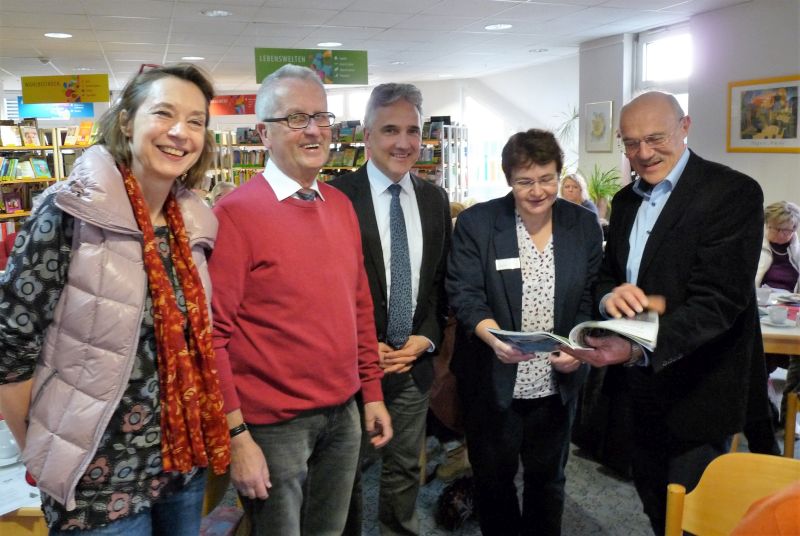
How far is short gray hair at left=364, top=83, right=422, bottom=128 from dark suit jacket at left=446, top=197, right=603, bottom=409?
453 mm

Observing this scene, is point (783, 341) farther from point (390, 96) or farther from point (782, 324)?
point (390, 96)

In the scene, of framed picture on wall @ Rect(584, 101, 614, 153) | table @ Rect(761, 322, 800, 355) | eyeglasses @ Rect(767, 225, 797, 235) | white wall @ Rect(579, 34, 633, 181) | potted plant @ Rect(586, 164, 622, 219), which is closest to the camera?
table @ Rect(761, 322, 800, 355)

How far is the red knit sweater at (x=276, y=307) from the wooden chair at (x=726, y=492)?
0.85 meters

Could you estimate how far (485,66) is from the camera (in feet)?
37.9

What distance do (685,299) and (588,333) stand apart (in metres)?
0.28

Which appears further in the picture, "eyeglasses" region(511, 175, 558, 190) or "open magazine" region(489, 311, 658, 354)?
"eyeglasses" region(511, 175, 558, 190)

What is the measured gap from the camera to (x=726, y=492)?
49.9 inches

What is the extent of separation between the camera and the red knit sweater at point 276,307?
1.49 m

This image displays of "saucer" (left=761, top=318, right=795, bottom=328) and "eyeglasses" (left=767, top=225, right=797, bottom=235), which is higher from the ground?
"eyeglasses" (left=767, top=225, right=797, bottom=235)

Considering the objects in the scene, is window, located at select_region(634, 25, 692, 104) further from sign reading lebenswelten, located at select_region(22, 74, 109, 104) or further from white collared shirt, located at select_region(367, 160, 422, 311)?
sign reading lebenswelten, located at select_region(22, 74, 109, 104)

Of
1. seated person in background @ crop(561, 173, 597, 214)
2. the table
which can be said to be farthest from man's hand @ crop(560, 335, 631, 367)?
seated person in background @ crop(561, 173, 597, 214)

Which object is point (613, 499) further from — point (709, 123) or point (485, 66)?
point (485, 66)

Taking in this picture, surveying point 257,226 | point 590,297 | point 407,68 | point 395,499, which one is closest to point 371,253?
point 257,226

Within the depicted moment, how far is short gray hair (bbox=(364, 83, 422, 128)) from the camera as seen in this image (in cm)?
210
